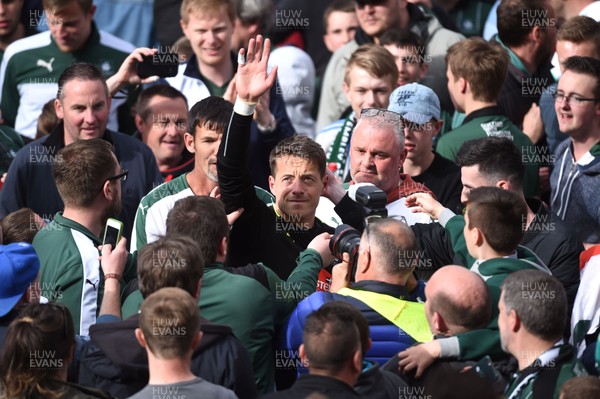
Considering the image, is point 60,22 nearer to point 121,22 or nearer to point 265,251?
point 121,22

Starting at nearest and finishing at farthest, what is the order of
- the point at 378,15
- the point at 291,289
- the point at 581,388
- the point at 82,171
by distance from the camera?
1. the point at 581,388
2. the point at 291,289
3. the point at 82,171
4. the point at 378,15

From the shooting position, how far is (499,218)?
614 cm

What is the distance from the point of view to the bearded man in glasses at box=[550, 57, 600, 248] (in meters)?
8.13

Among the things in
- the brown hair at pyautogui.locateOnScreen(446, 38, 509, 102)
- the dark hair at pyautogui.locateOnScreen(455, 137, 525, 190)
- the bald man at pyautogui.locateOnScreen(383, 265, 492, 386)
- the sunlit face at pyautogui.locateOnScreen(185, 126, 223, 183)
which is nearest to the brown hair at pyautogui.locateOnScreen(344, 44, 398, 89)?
the brown hair at pyautogui.locateOnScreen(446, 38, 509, 102)

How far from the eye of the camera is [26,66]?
9.93 m

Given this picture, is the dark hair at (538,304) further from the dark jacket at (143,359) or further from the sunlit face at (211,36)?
the sunlit face at (211,36)

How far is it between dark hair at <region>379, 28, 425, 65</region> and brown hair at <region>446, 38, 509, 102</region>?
75 centimetres

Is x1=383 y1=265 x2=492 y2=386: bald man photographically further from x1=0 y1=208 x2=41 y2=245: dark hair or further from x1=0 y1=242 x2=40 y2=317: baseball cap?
x1=0 y1=208 x2=41 y2=245: dark hair

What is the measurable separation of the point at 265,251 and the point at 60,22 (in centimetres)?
359

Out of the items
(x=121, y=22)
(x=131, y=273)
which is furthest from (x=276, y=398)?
(x=121, y=22)

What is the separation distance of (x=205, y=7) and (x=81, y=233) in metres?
3.62

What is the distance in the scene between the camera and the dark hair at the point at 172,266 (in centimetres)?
552

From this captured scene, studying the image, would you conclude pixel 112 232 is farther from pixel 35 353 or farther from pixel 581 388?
pixel 581 388

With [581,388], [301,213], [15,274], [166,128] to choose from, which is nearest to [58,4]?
[166,128]
